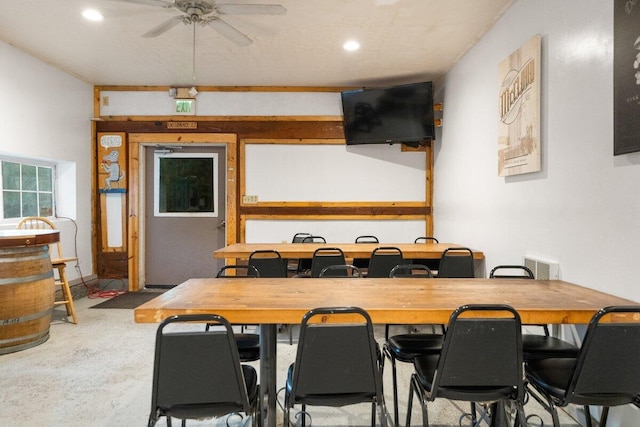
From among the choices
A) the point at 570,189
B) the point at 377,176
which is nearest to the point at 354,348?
the point at 570,189

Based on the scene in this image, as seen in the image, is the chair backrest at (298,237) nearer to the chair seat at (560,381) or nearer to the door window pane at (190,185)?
the door window pane at (190,185)

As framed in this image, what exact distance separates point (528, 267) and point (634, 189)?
1064 millimetres

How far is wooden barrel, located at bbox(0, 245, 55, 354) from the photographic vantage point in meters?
3.01

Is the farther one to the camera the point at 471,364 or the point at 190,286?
the point at 190,286

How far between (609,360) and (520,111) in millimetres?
2006

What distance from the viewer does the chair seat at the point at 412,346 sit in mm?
2074

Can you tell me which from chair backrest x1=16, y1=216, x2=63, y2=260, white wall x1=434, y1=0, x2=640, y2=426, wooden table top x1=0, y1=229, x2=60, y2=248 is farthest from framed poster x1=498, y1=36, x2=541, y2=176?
chair backrest x1=16, y1=216, x2=63, y2=260

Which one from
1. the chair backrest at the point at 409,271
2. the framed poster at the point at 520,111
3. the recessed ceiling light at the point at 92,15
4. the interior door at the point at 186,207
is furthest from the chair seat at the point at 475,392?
the interior door at the point at 186,207

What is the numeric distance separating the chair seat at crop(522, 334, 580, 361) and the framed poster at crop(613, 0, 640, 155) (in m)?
1.09

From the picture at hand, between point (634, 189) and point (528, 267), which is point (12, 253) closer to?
point (528, 267)

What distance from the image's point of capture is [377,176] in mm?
5332

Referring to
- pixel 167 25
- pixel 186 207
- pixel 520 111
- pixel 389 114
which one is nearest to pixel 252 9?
pixel 167 25

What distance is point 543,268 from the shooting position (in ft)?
8.45

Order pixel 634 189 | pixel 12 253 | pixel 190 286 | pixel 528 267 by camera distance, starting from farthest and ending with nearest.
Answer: pixel 12 253 → pixel 528 267 → pixel 190 286 → pixel 634 189
